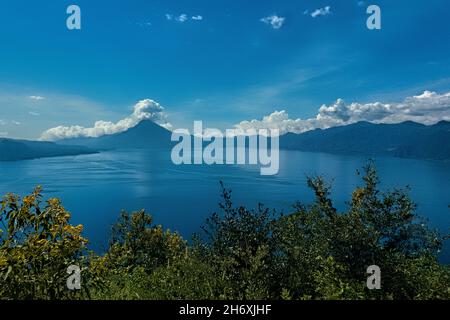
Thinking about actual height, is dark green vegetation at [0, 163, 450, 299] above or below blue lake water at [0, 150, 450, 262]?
above

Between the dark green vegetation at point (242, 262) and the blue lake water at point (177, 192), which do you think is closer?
the dark green vegetation at point (242, 262)

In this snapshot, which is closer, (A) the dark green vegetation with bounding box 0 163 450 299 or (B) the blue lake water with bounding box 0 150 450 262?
(A) the dark green vegetation with bounding box 0 163 450 299

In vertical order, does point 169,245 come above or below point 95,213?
above

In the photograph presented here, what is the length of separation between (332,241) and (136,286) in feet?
16.1

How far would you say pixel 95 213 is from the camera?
87.1 m

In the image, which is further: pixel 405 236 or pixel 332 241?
pixel 405 236

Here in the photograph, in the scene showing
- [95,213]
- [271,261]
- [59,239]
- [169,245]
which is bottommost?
[95,213]

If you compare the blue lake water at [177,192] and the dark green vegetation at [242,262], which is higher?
the dark green vegetation at [242,262]

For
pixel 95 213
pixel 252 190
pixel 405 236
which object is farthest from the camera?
pixel 252 190

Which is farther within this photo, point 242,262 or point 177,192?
point 177,192

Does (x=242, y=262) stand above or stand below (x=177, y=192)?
above
